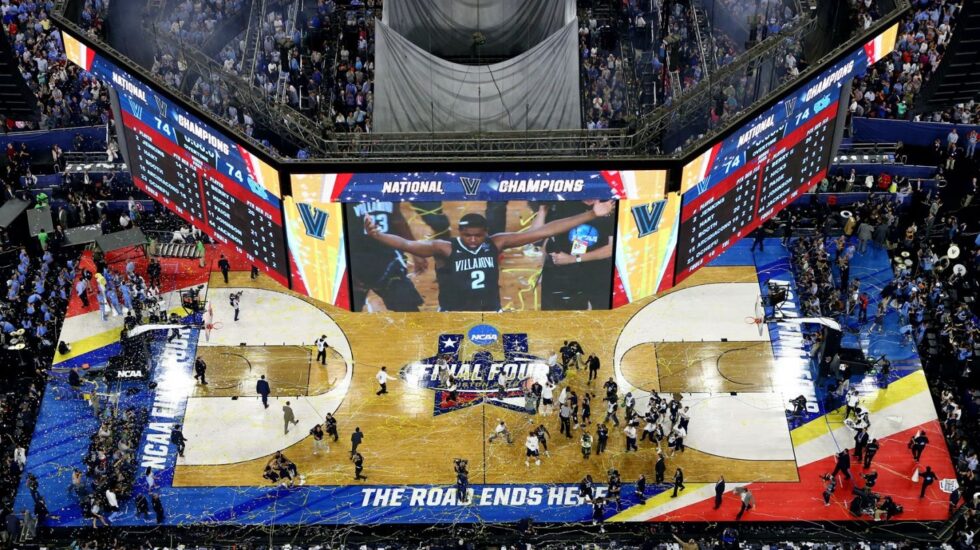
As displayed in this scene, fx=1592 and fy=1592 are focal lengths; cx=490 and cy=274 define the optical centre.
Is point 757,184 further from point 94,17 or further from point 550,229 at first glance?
point 94,17

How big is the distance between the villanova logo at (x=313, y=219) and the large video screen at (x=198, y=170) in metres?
0.66

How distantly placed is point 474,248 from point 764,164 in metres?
8.54

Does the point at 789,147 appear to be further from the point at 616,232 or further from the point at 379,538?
the point at 379,538

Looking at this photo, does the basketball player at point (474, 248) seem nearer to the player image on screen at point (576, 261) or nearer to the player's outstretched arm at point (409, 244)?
the player's outstretched arm at point (409, 244)

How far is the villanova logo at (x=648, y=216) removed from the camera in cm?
4361

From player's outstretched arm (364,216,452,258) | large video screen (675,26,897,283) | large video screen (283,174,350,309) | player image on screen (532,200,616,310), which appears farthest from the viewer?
player's outstretched arm (364,216,452,258)

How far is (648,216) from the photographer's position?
43.9m

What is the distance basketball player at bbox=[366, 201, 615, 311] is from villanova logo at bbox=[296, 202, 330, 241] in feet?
3.81

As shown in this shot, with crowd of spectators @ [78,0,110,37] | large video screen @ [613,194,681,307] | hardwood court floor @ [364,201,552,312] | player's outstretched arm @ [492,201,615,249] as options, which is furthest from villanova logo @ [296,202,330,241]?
large video screen @ [613,194,681,307]

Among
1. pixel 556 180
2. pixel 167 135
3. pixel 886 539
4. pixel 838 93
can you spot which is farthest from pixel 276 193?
pixel 886 539

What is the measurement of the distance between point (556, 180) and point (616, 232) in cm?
295

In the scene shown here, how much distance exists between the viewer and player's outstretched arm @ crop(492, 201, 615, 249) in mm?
43812

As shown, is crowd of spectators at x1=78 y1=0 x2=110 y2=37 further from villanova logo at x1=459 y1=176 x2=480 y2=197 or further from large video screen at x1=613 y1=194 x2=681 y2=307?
large video screen at x1=613 y1=194 x2=681 y2=307

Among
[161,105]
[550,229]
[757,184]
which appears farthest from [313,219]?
[757,184]
